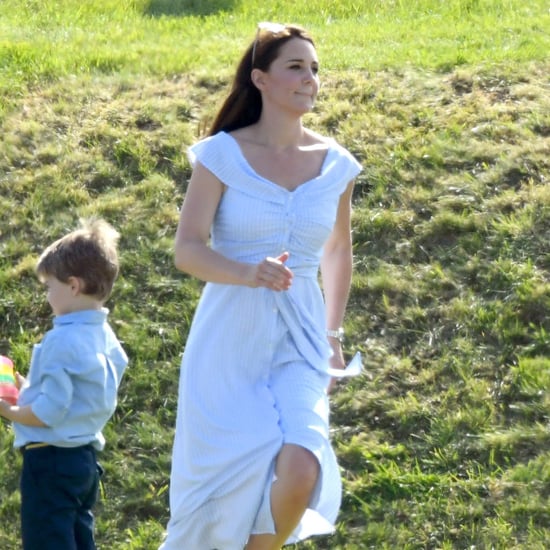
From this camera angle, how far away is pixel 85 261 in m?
4.36

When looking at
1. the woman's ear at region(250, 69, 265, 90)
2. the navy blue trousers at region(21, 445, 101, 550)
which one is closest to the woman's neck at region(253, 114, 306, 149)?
the woman's ear at region(250, 69, 265, 90)

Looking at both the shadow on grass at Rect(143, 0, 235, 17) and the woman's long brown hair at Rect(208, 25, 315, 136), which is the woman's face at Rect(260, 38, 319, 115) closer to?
the woman's long brown hair at Rect(208, 25, 315, 136)

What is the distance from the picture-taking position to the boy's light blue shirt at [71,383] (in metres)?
4.24

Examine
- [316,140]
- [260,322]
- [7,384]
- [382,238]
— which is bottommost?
[382,238]

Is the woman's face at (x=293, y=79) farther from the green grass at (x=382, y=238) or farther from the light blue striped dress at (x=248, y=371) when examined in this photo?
the green grass at (x=382, y=238)

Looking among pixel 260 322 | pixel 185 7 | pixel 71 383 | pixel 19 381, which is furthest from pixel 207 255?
pixel 185 7

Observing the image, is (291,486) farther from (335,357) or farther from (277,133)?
(277,133)

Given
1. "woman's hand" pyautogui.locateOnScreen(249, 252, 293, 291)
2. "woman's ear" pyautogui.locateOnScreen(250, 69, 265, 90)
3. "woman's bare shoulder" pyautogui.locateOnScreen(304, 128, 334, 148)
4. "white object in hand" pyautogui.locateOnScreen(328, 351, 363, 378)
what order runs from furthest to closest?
1. "woman's bare shoulder" pyautogui.locateOnScreen(304, 128, 334, 148)
2. "woman's ear" pyautogui.locateOnScreen(250, 69, 265, 90)
3. "white object in hand" pyautogui.locateOnScreen(328, 351, 363, 378)
4. "woman's hand" pyautogui.locateOnScreen(249, 252, 293, 291)

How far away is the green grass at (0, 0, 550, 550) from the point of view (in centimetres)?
557

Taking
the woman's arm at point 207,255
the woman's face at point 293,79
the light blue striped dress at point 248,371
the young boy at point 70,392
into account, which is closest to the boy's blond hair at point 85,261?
the young boy at point 70,392

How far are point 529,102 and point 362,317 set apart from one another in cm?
215

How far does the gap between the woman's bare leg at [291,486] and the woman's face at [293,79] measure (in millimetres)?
1221

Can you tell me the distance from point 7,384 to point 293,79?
1428 mm

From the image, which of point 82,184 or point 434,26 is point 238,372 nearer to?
point 82,184
